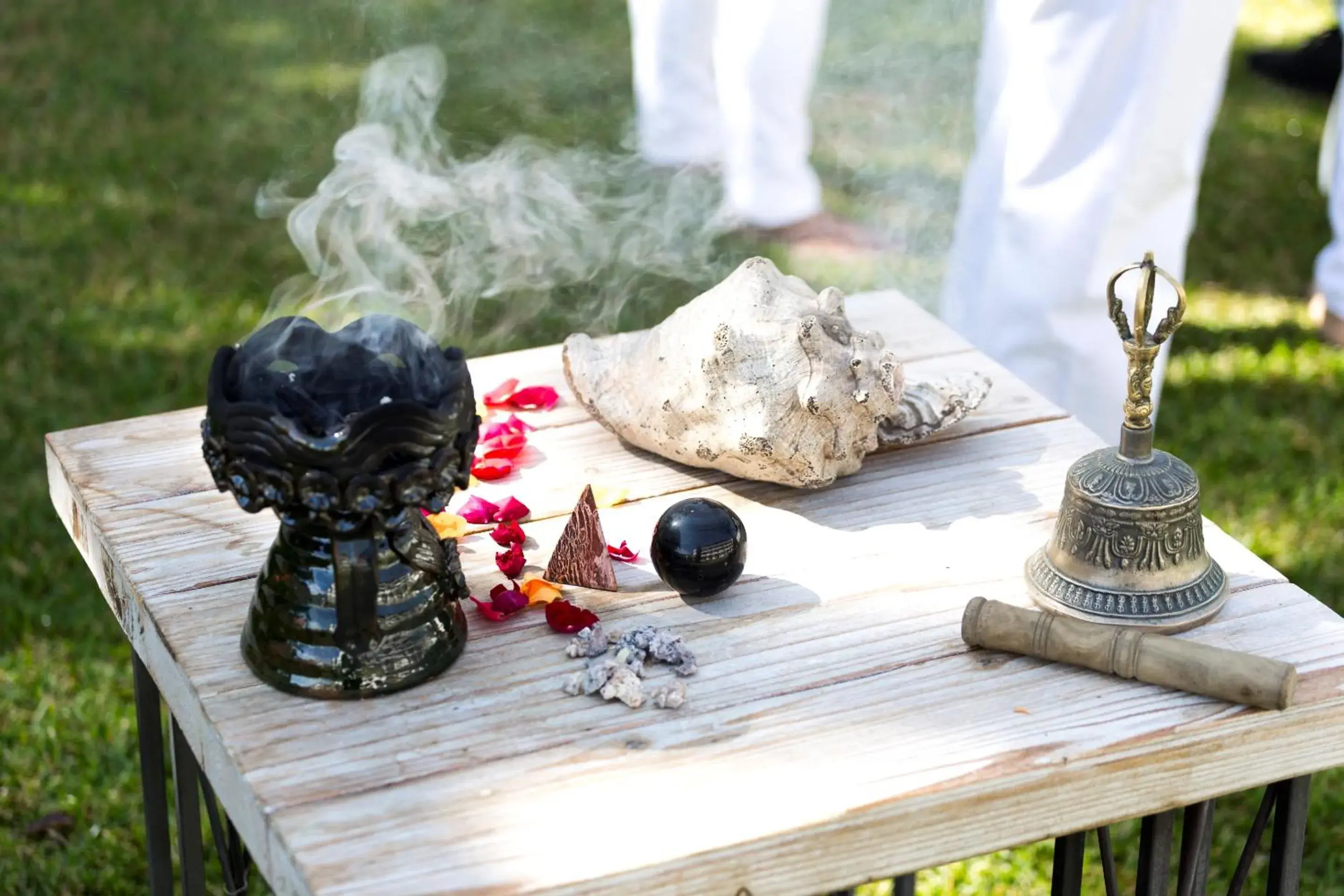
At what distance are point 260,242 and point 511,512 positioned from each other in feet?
9.89

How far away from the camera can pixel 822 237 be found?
4590 millimetres

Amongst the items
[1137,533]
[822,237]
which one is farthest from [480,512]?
[822,237]

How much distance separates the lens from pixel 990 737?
1.49m

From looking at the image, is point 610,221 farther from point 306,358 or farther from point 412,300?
point 306,358

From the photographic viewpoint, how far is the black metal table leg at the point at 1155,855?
5.39 feet

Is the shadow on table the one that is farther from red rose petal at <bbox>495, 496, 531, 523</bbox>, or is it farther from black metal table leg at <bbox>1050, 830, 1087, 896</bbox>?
black metal table leg at <bbox>1050, 830, 1087, 896</bbox>

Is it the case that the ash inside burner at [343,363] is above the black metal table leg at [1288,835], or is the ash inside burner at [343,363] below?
above

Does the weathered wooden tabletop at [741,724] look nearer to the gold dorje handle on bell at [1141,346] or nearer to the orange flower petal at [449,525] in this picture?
the orange flower petal at [449,525]

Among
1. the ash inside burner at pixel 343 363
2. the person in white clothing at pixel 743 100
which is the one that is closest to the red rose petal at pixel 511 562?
the ash inside burner at pixel 343 363

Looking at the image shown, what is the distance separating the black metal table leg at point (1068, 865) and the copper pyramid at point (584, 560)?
554 millimetres

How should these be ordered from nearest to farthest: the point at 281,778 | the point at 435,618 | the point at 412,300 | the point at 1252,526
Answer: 1. the point at 281,778
2. the point at 435,618
3. the point at 412,300
4. the point at 1252,526

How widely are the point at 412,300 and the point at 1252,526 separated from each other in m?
1.94

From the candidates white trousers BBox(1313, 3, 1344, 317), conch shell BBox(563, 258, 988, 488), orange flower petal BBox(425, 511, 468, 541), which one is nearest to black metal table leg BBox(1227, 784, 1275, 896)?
conch shell BBox(563, 258, 988, 488)

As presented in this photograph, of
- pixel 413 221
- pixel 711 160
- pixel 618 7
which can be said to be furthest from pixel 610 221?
pixel 618 7
